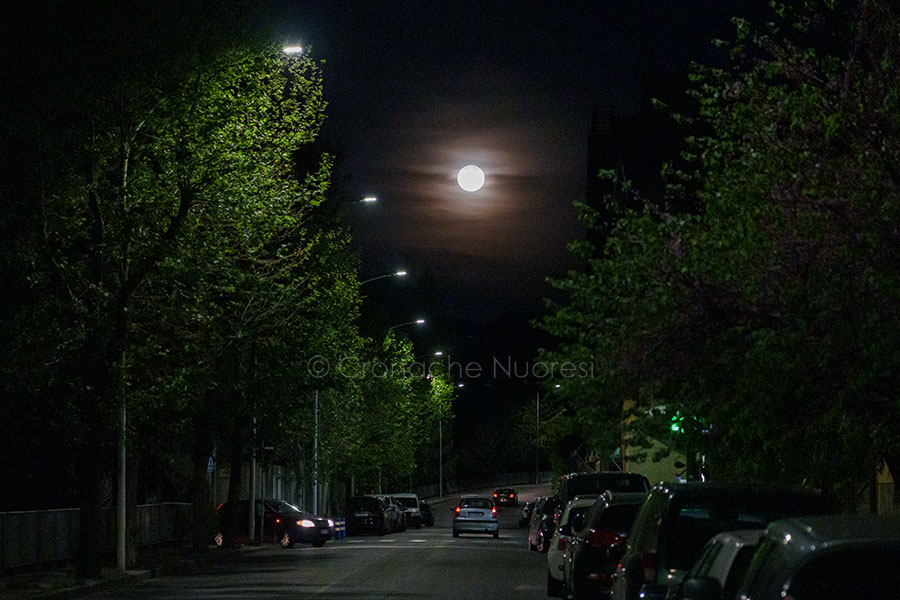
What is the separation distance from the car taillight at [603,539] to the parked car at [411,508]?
50978mm

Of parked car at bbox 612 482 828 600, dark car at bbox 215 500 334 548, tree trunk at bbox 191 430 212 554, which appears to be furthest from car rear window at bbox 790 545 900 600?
dark car at bbox 215 500 334 548

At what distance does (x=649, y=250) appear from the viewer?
620 inches

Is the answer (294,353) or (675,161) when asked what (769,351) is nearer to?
(294,353)

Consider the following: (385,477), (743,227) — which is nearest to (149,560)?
(743,227)

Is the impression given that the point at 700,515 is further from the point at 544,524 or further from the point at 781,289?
the point at 544,524

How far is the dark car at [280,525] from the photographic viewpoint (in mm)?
41781

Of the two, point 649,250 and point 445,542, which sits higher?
point 649,250

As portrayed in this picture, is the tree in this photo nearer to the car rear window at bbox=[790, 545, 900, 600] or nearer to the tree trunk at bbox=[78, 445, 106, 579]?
the tree trunk at bbox=[78, 445, 106, 579]

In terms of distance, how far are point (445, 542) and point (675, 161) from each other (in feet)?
90.2

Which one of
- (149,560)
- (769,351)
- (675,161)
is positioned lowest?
(149,560)

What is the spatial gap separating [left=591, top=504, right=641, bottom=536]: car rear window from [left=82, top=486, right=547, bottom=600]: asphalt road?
573 cm

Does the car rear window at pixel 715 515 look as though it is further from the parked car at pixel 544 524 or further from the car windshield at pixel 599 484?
the parked car at pixel 544 524

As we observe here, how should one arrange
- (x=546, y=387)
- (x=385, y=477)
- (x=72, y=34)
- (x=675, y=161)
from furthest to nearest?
(x=385, y=477) → (x=675, y=161) → (x=72, y=34) → (x=546, y=387)

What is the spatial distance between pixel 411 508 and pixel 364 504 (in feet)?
36.8
